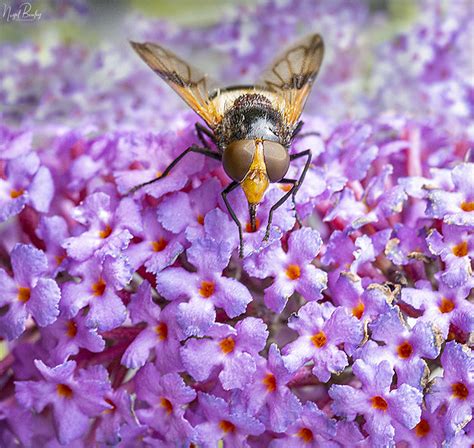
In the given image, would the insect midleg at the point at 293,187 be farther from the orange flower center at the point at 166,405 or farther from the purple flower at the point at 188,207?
the orange flower center at the point at 166,405

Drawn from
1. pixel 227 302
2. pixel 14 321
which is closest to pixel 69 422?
pixel 14 321

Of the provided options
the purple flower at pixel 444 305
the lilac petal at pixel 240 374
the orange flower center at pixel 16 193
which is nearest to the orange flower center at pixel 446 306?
the purple flower at pixel 444 305

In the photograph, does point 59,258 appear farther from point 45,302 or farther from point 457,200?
point 457,200

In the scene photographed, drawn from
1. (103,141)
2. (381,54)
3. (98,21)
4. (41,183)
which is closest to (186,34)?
(98,21)

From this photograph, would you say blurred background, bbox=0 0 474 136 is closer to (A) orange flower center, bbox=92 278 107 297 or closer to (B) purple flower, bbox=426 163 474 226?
(B) purple flower, bbox=426 163 474 226

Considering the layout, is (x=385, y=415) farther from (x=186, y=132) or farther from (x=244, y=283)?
(x=186, y=132)

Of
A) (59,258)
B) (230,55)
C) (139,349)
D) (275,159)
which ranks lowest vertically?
(139,349)
